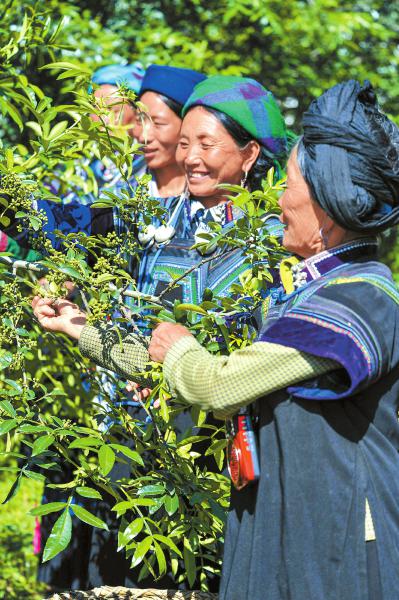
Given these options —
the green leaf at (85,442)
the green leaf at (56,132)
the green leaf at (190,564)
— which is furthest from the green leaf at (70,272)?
the green leaf at (190,564)

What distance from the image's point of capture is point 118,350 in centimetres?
232

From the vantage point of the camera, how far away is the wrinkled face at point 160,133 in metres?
3.98

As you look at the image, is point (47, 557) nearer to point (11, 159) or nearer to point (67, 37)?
point (11, 159)

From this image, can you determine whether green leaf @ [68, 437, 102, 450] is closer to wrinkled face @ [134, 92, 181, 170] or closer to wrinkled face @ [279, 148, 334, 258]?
wrinkled face @ [279, 148, 334, 258]

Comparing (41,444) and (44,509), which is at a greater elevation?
(41,444)

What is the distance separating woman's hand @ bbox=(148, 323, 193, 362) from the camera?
206cm

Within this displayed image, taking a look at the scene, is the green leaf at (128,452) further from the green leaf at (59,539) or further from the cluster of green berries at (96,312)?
the cluster of green berries at (96,312)

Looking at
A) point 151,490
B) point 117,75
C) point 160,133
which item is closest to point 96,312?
point 151,490

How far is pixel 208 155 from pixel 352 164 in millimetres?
1258

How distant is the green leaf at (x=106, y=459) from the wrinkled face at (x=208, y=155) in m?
1.18

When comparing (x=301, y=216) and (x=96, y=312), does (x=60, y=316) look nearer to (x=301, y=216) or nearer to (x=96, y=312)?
(x=96, y=312)

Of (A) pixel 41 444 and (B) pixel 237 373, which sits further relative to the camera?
(A) pixel 41 444

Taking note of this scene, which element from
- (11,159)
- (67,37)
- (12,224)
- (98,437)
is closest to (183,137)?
(12,224)

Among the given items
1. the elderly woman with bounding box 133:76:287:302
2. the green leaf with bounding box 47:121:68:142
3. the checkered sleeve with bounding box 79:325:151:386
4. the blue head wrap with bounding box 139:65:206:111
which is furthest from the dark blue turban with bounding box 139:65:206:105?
the checkered sleeve with bounding box 79:325:151:386
